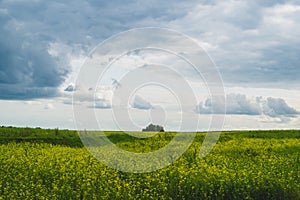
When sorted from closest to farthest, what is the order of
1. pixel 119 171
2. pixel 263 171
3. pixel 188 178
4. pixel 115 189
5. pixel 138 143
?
pixel 115 189 < pixel 188 178 < pixel 263 171 < pixel 119 171 < pixel 138 143

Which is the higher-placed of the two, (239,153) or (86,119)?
(86,119)

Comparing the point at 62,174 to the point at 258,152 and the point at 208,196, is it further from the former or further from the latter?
the point at 258,152

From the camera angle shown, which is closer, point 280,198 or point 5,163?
point 280,198

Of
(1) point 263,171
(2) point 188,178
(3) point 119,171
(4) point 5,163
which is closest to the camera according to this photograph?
(2) point 188,178

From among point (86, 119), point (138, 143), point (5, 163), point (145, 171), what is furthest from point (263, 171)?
point (138, 143)

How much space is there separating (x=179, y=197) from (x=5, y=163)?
1059 centimetres

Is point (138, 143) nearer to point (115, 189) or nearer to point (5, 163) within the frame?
point (5, 163)

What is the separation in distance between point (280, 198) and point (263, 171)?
2519 millimetres

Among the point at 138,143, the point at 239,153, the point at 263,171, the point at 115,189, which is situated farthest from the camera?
the point at 138,143

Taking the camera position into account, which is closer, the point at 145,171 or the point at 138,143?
the point at 145,171

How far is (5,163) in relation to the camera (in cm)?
2183

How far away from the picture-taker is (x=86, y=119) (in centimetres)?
1734

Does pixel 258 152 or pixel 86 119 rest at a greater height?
pixel 86 119

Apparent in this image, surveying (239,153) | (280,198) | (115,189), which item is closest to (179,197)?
(115,189)
